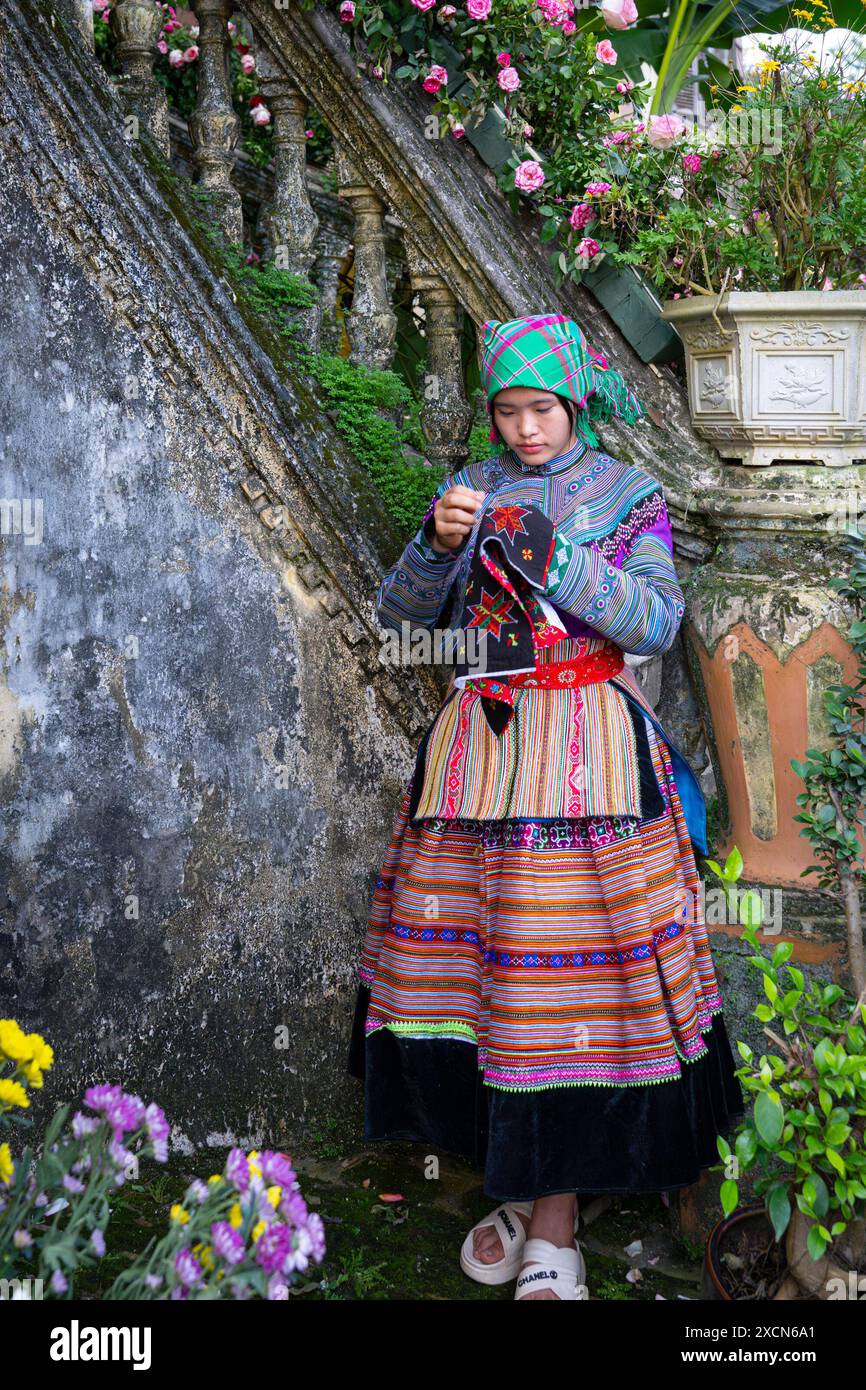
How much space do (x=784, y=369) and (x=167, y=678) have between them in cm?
170

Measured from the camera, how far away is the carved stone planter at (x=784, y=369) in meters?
3.01

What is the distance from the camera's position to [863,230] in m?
2.99

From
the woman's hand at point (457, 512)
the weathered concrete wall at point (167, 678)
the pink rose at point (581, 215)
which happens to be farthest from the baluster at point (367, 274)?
the woman's hand at point (457, 512)

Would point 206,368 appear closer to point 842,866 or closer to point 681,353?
point 681,353

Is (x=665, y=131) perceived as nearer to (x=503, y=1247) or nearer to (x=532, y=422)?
(x=532, y=422)

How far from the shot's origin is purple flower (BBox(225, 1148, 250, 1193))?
1.89 meters

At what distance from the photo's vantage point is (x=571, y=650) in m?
2.96

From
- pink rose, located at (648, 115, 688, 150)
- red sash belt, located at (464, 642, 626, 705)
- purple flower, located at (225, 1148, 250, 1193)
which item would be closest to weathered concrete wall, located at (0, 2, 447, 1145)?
red sash belt, located at (464, 642, 626, 705)

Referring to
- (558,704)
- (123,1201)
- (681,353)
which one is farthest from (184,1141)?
(681,353)

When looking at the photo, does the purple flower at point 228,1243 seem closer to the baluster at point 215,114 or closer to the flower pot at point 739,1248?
the flower pot at point 739,1248

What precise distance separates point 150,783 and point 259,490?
813 millimetres

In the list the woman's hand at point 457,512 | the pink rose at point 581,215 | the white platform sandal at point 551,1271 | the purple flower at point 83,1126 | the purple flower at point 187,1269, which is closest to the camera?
the purple flower at point 187,1269

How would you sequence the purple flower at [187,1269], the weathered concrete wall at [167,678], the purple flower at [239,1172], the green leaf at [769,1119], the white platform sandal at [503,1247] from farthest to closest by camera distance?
the weathered concrete wall at [167,678]
the white platform sandal at [503,1247]
the green leaf at [769,1119]
the purple flower at [239,1172]
the purple flower at [187,1269]

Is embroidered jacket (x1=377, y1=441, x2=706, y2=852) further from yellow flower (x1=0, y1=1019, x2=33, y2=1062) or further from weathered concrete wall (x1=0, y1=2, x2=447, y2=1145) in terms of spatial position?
yellow flower (x1=0, y1=1019, x2=33, y2=1062)
